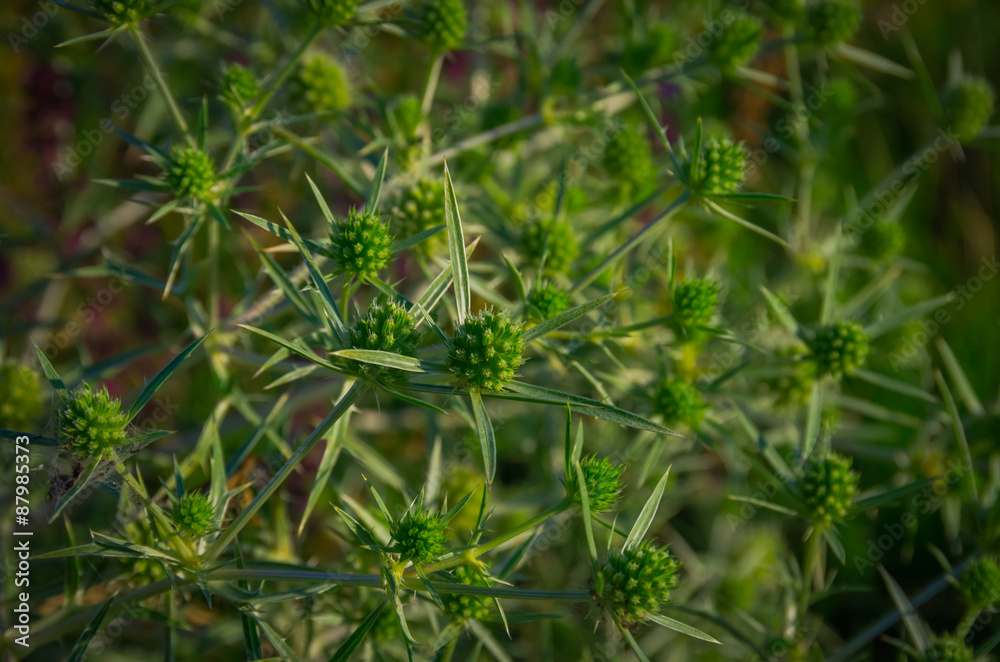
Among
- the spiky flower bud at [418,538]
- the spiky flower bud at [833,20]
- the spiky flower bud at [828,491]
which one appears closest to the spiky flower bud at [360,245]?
the spiky flower bud at [418,538]

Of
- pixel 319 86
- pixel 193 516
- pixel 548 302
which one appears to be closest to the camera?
pixel 193 516

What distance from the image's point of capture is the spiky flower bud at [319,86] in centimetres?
222

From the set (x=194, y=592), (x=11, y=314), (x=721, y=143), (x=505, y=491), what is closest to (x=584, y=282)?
(x=721, y=143)

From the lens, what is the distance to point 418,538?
144 cm

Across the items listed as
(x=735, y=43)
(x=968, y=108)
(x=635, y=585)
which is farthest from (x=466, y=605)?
(x=968, y=108)

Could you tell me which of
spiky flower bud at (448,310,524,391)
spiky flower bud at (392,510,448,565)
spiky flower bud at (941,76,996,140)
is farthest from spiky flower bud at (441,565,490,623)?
spiky flower bud at (941,76,996,140)

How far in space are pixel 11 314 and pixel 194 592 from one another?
4.76ft

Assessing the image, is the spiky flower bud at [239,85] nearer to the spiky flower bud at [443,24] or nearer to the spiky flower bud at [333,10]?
the spiky flower bud at [333,10]

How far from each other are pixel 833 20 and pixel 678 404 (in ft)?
5.09

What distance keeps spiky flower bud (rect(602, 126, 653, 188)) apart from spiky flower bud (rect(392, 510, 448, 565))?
55.5 inches

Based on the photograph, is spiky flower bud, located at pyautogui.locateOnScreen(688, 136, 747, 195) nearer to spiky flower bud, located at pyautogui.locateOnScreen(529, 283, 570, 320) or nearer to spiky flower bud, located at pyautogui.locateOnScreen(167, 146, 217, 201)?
spiky flower bud, located at pyautogui.locateOnScreen(529, 283, 570, 320)

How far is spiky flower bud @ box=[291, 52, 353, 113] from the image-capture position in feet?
7.30

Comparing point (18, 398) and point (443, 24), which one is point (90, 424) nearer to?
point (18, 398)

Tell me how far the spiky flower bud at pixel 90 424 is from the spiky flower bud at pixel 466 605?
856 millimetres
